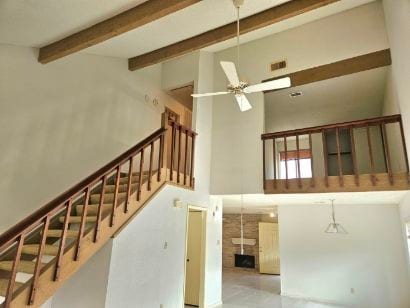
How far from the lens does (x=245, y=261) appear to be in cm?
1209

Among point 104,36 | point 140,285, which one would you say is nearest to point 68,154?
point 104,36

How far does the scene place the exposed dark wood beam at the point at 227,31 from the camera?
4691 mm

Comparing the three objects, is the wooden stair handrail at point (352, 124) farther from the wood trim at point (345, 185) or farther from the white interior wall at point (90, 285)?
the white interior wall at point (90, 285)

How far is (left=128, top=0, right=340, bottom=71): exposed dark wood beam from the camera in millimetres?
4691

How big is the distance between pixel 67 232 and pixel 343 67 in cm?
580

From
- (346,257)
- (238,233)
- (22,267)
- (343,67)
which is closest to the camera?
(22,267)

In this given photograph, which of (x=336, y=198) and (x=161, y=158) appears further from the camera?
(x=336, y=198)

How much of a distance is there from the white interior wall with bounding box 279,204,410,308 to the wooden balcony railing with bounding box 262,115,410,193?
3.80 ft

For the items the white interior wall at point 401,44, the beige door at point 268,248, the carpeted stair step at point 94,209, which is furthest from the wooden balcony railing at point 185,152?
the beige door at point 268,248

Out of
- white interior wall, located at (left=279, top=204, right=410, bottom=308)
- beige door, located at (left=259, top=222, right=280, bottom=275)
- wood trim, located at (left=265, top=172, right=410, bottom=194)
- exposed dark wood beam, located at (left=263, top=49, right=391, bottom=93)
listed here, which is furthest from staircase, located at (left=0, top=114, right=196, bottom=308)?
beige door, located at (left=259, top=222, right=280, bottom=275)

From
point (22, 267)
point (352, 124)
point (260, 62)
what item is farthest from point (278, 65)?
point (22, 267)

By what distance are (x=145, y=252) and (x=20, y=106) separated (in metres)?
2.75

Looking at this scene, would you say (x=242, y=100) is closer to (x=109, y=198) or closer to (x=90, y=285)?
(x=109, y=198)

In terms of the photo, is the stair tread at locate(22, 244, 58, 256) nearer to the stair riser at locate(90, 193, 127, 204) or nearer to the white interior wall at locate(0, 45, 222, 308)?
the white interior wall at locate(0, 45, 222, 308)
